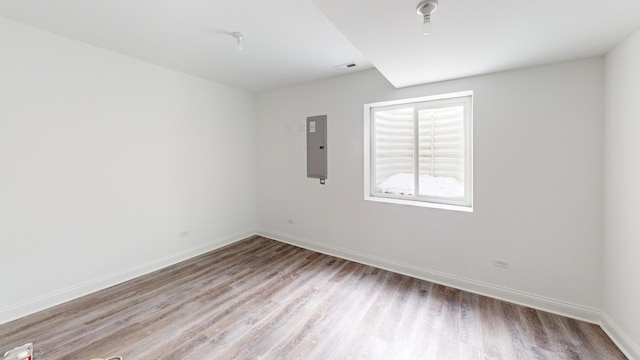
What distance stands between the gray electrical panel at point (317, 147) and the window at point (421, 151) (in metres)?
0.65

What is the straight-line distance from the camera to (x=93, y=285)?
8.74 ft

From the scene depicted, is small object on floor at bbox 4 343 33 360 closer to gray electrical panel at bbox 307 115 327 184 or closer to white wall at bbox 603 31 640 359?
gray electrical panel at bbox 307 115 327 184

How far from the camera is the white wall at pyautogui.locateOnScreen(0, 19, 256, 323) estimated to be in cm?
221

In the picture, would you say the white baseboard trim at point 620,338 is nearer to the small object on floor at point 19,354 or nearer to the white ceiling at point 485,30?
the white ceiling at point 485,30

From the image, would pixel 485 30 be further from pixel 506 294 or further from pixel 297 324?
pixel 297 324

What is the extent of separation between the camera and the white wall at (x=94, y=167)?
2211mm

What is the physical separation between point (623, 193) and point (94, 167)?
15.8 feet

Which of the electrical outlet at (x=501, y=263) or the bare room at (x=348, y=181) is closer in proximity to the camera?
the bare room at (x=348, y=181)

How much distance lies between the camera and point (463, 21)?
1591 millimetres

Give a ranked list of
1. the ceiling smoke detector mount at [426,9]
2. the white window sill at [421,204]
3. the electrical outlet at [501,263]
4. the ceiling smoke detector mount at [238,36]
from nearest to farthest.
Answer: the ceiling smoke detector mount at [426,9] → the ceiling smoke detector mount at [238,36] → the electrical outlet at [501,263] → the white window sill at [421,204]

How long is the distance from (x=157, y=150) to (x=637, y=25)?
15.0 ft

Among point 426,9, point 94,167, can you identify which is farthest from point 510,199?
point 94,167

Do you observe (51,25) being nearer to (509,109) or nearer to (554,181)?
(509,109)

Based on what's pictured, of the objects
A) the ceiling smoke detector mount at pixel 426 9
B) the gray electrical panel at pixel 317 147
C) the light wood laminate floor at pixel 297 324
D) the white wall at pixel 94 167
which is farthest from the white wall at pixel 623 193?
the white wall at pixel 94 167
